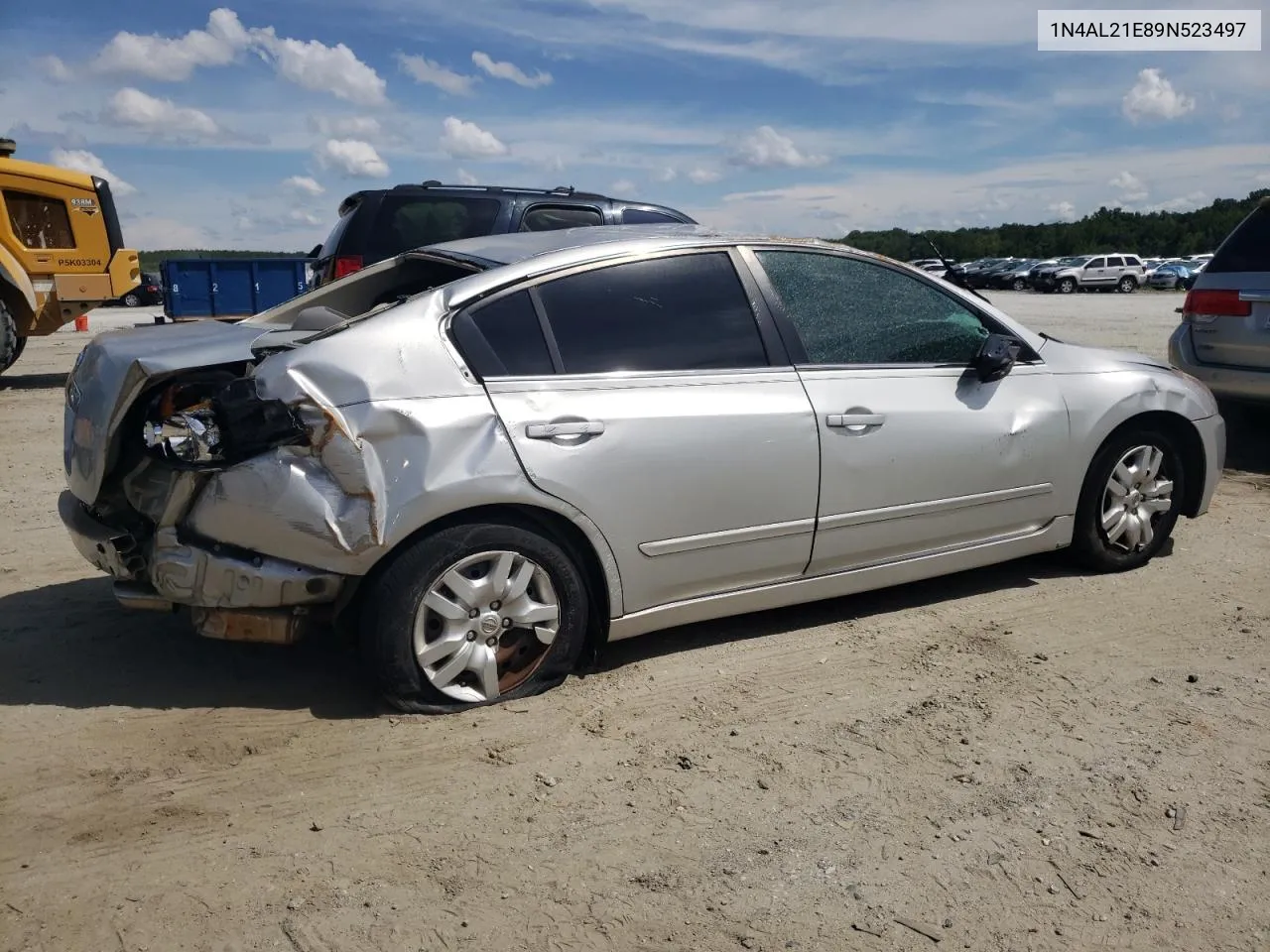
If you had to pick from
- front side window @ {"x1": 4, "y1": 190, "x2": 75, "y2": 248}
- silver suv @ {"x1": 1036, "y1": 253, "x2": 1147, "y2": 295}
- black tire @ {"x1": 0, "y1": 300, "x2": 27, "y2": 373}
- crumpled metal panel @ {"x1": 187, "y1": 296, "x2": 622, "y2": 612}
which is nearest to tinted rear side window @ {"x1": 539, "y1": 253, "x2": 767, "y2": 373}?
crumpled metal panel @ {"x1": 187, "y1": 296, "x2": 622, "y2": 612}

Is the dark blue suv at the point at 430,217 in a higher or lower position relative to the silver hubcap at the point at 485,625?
higher

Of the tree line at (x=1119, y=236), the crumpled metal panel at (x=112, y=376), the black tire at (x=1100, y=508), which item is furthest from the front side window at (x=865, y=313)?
the tree line at (x=1119, y=236)

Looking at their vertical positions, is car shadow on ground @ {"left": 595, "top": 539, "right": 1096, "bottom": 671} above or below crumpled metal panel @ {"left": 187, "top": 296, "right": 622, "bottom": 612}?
below

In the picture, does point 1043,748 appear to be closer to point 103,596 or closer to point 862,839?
point 862,839

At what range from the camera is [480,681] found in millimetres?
3615

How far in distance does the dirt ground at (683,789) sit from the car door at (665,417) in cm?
48

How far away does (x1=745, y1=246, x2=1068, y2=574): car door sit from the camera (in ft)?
13.6

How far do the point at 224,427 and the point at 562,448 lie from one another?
106 centimetres

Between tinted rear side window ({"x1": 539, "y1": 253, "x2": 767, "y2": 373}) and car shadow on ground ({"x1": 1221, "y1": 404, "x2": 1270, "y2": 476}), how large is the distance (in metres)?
4.98

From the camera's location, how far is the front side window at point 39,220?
43.3ft

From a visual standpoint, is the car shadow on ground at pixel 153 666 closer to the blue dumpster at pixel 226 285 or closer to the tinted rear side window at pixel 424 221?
the tinted rear side window at pixel 424 221

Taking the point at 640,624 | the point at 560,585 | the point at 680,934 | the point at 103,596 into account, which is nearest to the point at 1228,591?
the point at 640,624

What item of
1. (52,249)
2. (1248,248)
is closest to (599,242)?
(1248,248)

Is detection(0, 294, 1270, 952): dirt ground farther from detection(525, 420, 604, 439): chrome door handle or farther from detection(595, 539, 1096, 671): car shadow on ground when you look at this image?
detection(525, 420, 604, 439): chrome door handle
